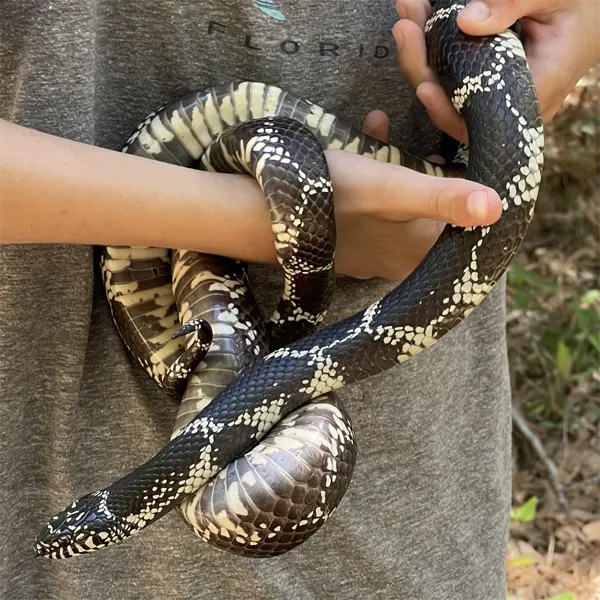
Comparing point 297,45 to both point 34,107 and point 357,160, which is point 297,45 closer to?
point 357,160

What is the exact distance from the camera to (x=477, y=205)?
783 millimetres

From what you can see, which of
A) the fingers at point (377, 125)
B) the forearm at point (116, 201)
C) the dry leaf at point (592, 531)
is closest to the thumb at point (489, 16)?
the fingers at point (377, 125)

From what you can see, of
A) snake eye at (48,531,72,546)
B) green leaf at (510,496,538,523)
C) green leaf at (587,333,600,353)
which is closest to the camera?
snake eye at (48,531,72,546)

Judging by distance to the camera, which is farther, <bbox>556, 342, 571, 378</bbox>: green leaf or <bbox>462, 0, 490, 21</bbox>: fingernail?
<bbox>556, 342, 571, 378</bbox>: green leaf

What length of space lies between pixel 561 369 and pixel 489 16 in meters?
2.32

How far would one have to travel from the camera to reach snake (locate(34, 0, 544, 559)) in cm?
83

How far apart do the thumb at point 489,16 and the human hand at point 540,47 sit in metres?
0.03

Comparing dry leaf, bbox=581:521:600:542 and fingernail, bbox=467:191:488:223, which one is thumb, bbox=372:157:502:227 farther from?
dry leaf, bbox=581:521:600:542

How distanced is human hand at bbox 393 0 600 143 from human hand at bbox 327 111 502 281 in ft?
0.30

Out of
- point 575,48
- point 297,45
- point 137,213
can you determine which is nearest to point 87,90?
point 137,213

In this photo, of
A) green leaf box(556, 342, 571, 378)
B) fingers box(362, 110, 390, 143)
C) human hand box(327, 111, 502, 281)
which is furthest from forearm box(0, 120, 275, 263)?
green leaf box(556, 342, 571, 378)

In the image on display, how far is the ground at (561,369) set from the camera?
270cm

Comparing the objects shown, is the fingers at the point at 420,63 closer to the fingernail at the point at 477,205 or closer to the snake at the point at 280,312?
the snake at the point at 280,312

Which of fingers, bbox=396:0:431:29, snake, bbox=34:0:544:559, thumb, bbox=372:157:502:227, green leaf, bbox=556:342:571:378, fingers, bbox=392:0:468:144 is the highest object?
fingers, bbox=396:0:431:29
